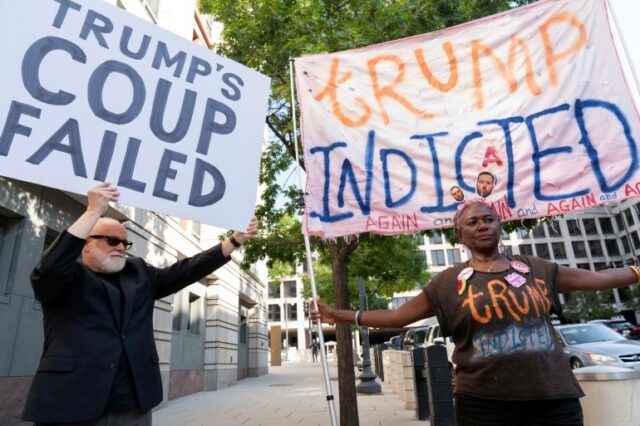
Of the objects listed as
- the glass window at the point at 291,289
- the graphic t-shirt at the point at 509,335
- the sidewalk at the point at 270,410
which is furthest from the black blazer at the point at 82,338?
the glass window at the point at 291,289

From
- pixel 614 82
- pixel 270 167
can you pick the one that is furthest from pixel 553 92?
pixel 270 167

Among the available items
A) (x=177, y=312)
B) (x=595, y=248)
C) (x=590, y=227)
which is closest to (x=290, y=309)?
(x=595, y=248)

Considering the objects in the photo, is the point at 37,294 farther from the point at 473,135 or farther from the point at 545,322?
the point at 473,135

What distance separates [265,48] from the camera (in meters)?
8.09

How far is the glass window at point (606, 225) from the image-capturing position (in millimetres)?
56497

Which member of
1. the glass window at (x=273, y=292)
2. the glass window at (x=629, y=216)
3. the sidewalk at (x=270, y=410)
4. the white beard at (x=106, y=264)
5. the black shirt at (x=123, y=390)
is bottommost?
the sidewalk at (x=270, y=410)

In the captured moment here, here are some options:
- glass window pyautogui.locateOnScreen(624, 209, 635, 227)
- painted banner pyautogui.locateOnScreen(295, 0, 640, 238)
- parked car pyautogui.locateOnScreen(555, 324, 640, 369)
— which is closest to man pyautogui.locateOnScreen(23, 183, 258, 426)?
painted banner pyautogui.locateOnScreen(295, 0, 640, 238)

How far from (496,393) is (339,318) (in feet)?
3.35

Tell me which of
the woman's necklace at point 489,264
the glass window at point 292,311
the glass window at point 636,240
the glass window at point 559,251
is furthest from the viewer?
the glass window at point 292,311

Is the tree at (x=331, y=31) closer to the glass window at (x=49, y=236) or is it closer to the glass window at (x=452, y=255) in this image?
the glass window at (x=49, y=236)

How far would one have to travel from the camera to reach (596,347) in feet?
31.6

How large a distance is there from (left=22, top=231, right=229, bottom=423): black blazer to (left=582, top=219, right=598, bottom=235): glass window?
65.3m

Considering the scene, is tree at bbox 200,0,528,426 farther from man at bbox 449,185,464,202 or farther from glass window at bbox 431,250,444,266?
glass window at bbox 431,250,444,266

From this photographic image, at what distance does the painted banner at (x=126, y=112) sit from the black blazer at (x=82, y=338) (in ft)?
1.69
